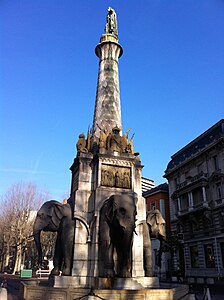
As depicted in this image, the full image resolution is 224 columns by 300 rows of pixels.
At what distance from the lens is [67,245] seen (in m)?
9.74

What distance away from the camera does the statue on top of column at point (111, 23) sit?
1677 centimetres

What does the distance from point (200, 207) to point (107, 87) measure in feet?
84.6

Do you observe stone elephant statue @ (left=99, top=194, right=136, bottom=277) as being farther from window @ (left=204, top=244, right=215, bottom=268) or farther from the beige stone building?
window @ (left=204, top=244, right=215, bottom=268)

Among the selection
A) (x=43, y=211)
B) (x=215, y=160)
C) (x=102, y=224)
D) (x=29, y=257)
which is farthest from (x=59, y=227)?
(x=29, y=257)

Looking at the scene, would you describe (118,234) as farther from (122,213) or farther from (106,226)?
(122,213)

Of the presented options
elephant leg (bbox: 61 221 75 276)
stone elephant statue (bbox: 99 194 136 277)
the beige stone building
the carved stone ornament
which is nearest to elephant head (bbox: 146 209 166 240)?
the carved stone ornament

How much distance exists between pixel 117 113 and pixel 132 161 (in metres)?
3.15

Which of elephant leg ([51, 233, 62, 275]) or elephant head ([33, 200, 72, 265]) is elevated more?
elephant head ([33, 200, 72, 265])

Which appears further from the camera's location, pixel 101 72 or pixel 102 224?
pixel 101 72

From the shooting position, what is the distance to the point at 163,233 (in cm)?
1159

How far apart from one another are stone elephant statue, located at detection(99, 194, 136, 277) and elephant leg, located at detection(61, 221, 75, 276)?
110cm

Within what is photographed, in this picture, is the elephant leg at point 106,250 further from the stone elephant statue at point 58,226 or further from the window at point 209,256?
the window at point 209,256

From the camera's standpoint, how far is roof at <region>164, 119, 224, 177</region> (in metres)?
35.5

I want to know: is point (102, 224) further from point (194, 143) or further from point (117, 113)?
point (194, 143)
